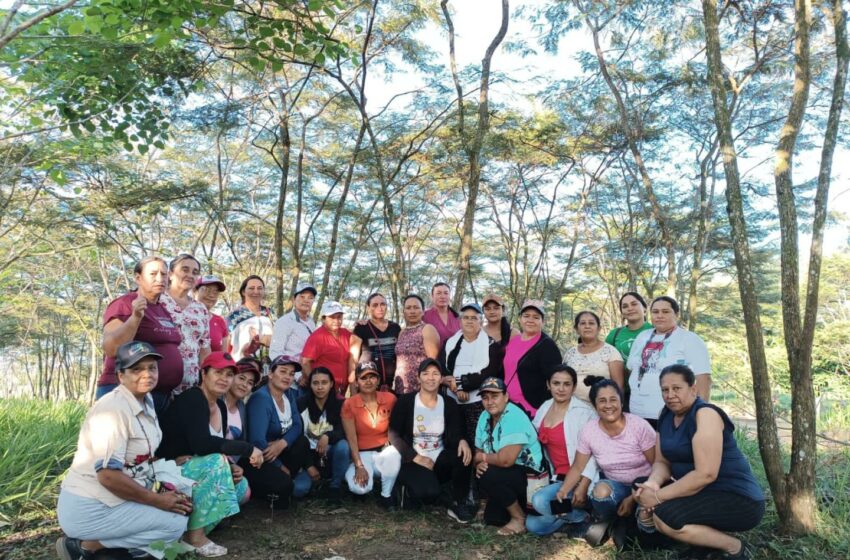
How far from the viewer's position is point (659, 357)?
4.00 meters

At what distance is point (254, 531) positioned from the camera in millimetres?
3932

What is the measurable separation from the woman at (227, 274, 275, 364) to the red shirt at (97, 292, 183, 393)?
4.84 ft

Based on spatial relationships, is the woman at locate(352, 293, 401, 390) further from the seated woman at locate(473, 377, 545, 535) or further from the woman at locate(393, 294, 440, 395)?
the seated woman at locate(473, 377, 545, 535)

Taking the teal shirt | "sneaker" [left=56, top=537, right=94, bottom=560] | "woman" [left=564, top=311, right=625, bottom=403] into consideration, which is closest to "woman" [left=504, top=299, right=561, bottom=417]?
"woman" [left=564, top=311, right=625, bottom=403]

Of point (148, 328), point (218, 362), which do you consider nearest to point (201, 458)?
point (218, 362)

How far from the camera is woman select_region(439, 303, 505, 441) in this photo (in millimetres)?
4590

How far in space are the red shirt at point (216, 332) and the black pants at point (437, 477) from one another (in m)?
1.86

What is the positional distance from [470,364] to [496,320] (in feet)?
1.70

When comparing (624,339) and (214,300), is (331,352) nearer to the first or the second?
(214,300)

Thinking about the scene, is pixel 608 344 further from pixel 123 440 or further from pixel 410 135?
pixel 410 135

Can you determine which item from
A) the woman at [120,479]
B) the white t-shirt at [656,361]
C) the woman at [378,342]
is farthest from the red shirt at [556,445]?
the woman at [120,479]

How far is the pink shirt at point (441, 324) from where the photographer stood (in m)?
5.16

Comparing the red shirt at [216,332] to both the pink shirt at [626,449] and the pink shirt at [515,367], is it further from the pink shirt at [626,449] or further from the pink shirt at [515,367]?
the pink shirt at [626,449]

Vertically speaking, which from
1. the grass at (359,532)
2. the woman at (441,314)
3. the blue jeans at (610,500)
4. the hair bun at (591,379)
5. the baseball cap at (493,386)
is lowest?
the grass at (359,532)
